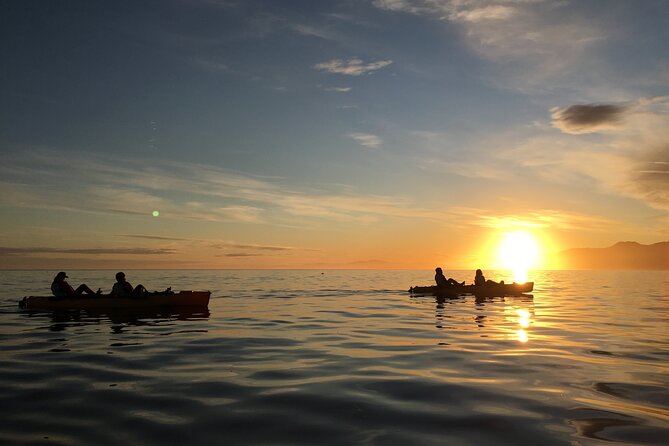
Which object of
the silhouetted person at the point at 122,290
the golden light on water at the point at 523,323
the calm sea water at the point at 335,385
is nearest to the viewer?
the calm sea water at the point at 335,385

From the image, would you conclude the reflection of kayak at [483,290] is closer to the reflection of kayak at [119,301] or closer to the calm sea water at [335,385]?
the calm sea water at [335,385]

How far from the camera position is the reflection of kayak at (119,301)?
1111 inches

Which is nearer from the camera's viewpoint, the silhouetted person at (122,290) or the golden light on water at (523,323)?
the golden light on water at (523,323)

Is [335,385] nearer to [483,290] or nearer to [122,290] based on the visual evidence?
[122,290]

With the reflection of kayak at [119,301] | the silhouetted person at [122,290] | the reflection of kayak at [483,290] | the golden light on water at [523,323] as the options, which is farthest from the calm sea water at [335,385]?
the reflection of kayak at [483,290]

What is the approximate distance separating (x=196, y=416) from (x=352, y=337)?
34.6 ft

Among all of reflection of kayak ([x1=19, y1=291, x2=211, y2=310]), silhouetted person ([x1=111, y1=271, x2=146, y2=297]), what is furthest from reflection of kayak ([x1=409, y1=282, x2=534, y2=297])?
silhouetted person ([x1=111, y1=271, x2=146, y2=297])

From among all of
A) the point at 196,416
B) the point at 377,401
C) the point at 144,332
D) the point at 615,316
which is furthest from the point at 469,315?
the point at 196,416

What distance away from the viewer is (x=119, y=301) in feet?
92.7

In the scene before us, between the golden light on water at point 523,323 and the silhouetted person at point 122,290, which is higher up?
the silhouetted person at point 122,290

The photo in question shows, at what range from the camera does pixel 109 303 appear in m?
28.2

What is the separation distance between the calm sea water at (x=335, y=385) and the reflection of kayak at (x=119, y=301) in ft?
24.4

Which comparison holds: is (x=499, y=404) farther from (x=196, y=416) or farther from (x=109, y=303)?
(x=109, y=303)

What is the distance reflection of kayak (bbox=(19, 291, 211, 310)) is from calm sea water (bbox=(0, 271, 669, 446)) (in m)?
7.42
